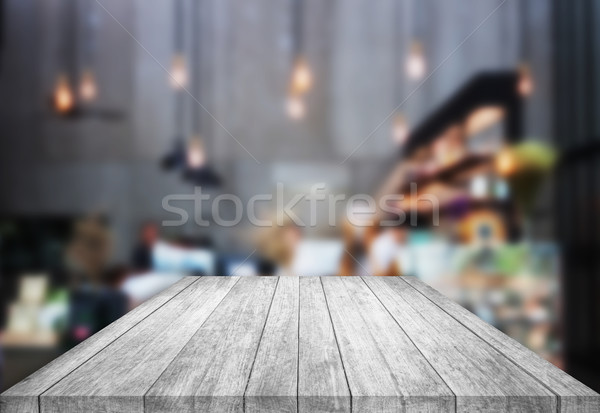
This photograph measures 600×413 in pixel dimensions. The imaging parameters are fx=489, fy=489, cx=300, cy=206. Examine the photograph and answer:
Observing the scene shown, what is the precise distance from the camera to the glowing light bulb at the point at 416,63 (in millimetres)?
2695

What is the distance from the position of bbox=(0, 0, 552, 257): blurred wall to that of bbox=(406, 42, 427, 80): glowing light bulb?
40mm

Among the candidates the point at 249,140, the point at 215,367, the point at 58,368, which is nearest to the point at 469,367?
the point at 215,367

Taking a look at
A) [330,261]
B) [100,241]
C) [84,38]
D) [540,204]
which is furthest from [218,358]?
[84,38]

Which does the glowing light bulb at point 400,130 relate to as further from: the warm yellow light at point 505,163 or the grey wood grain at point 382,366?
the grey wood grain at point 382,366

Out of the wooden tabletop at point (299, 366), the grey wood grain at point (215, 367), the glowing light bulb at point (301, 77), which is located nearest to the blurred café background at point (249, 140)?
the glowing light bulb at point (301, 77)

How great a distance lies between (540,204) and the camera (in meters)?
2.52

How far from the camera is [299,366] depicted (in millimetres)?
1066

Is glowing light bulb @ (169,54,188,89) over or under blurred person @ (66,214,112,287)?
over

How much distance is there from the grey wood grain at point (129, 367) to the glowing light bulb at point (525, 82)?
78.0 inches

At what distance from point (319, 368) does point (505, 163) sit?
2.00m

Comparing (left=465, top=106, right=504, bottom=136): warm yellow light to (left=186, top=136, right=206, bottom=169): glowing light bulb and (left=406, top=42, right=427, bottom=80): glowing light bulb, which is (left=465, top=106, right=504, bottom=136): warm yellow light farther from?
(left=186, top=136, right=206, bottom=169): glowing light bulb

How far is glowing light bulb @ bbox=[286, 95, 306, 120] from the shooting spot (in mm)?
2721

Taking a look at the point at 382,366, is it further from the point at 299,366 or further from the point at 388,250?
the point at 388,250

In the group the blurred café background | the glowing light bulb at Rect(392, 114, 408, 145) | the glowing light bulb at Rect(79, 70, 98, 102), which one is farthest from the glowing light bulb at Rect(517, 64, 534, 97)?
the glowing light bulb at Rect(79, 70, 98, 102)
